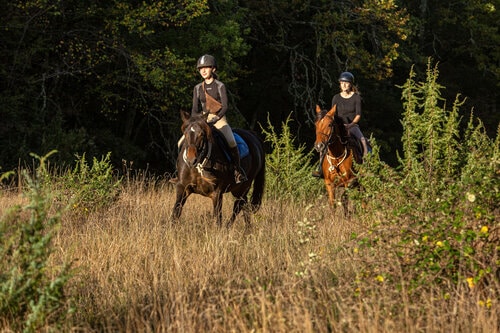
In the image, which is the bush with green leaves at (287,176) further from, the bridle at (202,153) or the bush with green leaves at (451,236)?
the bush with green leaves at (451,236)

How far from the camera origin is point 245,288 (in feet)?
19.7

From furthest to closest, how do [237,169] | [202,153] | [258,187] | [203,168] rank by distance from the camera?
[258,187] → [237,169] → [203,168] → [202,153]

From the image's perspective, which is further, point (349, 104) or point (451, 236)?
point (349, 104)

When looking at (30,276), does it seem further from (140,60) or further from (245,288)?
(140,60)

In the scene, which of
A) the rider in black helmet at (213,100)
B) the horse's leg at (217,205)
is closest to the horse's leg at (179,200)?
the rider in black helmet at (213,100)

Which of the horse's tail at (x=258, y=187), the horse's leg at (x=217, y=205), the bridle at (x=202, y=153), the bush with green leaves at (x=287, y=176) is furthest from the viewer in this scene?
the bush with green leaves at (x=287, y=176)

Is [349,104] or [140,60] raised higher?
[140,60]

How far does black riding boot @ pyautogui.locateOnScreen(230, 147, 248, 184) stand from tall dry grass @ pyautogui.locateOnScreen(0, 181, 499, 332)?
4.12ft

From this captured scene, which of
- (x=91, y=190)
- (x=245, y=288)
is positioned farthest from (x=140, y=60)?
(x=245, y=288)

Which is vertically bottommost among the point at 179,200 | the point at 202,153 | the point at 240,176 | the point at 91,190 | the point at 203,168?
the point at 91,190

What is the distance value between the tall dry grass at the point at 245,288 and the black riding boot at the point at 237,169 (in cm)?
126

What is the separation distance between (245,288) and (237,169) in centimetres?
501

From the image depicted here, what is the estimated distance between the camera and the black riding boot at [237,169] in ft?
35.8

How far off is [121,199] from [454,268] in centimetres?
745
